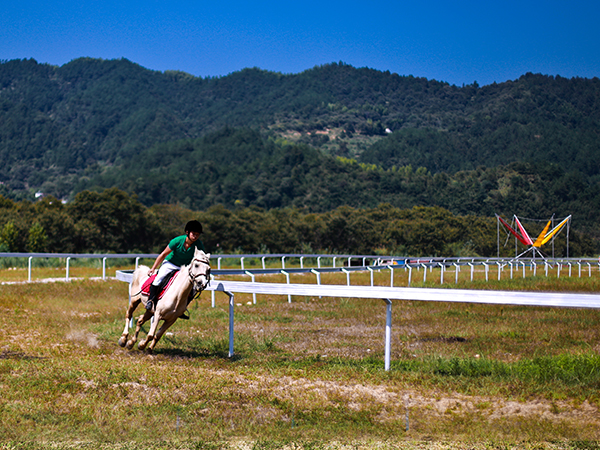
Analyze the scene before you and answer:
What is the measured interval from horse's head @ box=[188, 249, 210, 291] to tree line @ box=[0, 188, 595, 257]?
43.5 metres

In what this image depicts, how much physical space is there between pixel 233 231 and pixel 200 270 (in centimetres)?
6417

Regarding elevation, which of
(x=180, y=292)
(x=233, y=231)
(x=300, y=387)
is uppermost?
(x=233, y=231)

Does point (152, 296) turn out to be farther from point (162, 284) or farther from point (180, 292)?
point (180, 292)

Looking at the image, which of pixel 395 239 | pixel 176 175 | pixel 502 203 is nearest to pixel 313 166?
pixel 176 175

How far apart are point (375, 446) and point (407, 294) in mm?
3456

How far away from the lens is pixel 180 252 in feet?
28.7

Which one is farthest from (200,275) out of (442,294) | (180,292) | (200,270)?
(442,294)

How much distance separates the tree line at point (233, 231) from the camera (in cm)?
5438

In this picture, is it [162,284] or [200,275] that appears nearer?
[200,275]

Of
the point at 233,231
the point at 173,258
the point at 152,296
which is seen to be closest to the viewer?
the point at 152,296

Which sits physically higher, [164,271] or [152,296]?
[164,271]

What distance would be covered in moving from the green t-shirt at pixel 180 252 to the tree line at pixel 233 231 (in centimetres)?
4268

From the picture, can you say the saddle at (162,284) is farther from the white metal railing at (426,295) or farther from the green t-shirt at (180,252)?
the white metal railing at (426,295)

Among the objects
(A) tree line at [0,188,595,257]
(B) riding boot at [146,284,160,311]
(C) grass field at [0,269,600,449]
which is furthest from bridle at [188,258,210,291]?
(A) tree line at [0,188,595,257]
